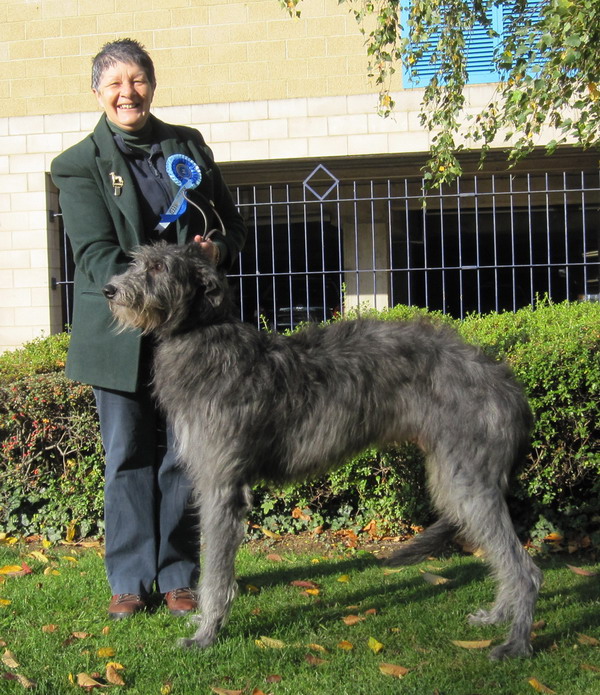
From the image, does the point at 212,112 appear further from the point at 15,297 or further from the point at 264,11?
the point at 15,297

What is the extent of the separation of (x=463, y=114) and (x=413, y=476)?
672 centimetres

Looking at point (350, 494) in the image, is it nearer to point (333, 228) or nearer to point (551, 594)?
point (551, 594)

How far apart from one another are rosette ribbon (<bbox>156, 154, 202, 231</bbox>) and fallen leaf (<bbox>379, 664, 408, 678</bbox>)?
7.78 ft

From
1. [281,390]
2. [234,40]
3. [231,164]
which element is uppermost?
[234,40]

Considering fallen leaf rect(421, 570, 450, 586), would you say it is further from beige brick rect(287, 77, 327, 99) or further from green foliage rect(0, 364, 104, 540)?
beige brick rect(287, 77, 327, 99)

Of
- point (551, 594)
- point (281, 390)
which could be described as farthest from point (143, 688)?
point (551, 594)

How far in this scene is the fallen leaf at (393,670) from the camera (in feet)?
11.5

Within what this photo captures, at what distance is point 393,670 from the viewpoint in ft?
11.6

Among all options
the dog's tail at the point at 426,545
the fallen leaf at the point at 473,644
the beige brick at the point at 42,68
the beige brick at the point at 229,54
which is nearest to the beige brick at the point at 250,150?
the beige brick at the point at 229,54

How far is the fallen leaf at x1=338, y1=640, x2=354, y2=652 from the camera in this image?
12.4 feet

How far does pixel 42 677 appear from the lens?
3.51 meters

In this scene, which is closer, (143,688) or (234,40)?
(143,688)

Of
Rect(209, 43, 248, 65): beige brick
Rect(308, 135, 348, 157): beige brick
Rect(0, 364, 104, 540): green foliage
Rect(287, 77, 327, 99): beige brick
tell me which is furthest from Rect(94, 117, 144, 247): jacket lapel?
Rect(209, 43, 248, 65): beige brick

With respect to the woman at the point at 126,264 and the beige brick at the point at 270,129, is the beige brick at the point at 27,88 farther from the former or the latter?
the woman at the point at 126,264
